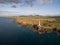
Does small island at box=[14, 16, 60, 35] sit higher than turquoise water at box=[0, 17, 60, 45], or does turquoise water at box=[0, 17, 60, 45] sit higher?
small island at box=[14, 16, 60, 35]

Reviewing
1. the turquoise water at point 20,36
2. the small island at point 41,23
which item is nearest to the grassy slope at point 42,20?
the small island at point 41,23

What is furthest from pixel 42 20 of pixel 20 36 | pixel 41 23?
pixel 20 36

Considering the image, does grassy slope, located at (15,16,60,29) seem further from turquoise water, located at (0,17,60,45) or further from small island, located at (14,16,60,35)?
turquoise water, located at (0,17,60,45)

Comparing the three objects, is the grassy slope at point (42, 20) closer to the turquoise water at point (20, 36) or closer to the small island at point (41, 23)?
the small island at point (41, 23)

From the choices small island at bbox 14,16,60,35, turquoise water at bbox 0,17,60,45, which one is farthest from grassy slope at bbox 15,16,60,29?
turquoise water at bbox 0,17,60,45

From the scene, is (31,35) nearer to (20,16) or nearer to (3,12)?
(20,16)
